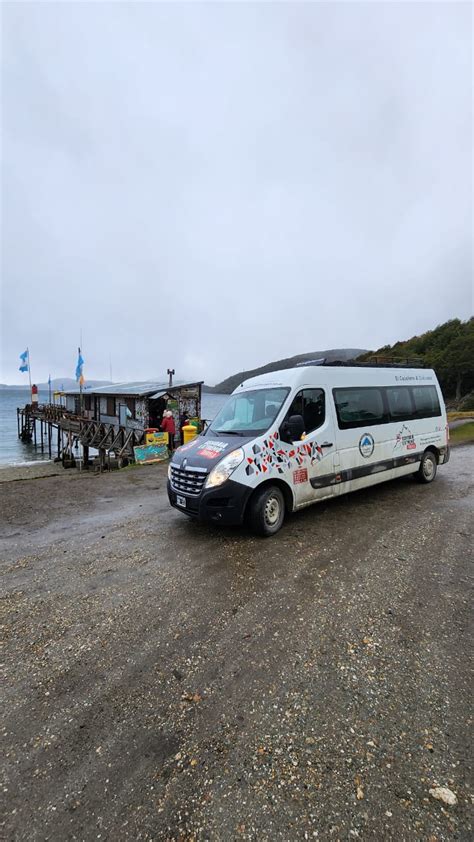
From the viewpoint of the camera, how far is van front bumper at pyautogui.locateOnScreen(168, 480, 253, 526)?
16.4ft

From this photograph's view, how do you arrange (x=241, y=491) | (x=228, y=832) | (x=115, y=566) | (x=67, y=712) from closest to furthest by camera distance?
1. (x=228, y=832)
2. (x=67, y=712)
3. (x=115, y=566)
4. (x=241, y=491)

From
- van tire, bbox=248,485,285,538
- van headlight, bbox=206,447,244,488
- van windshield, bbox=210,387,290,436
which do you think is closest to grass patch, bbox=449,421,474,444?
van windshield, bbox=210,387,290,436

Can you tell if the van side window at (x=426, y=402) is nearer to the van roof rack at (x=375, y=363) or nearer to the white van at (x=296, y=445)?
the white van at (x=296, y=445)

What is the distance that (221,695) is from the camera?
2619 millimetres

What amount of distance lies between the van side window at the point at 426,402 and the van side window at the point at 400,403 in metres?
0.27

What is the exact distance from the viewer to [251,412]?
625 cm

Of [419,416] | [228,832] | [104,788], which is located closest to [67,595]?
[104,788]

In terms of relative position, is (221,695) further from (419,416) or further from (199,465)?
(419,416)

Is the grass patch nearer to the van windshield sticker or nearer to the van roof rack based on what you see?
the van roof rack

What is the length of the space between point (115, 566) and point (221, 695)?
8.33ft

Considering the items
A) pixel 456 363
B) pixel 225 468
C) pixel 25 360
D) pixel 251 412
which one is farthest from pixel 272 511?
pixel 456 363

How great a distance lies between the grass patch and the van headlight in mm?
16565

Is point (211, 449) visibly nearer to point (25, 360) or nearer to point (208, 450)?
point (208, 450)

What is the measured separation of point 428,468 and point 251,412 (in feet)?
17.3
